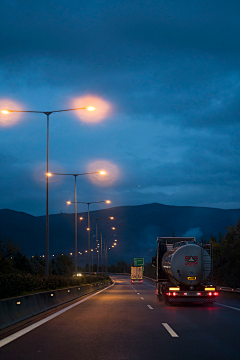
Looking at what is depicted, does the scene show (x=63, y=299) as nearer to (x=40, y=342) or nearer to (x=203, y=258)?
(x=203, y=258)

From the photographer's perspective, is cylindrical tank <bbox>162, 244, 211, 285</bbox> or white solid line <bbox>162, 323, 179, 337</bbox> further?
cylindrical tank <bbox>162, 244, 211, 285</bbox>

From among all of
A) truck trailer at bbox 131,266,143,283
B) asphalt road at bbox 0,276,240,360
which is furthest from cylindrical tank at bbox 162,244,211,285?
truck trailer at bbox 131,266,143,283

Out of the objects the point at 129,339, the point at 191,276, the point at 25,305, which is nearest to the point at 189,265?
the point at 191,276

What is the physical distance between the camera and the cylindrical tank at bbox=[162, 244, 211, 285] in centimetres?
2141

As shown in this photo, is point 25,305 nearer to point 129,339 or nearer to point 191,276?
point 129,339

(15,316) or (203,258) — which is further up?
(203,258)

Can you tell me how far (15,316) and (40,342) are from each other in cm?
364

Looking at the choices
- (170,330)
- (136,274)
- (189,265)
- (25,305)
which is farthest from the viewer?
(136,274)

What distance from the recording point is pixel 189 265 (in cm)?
2155

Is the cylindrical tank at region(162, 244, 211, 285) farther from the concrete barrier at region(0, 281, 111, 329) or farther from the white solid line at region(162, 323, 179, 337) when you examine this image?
the white solid line at region(162, 323, 179, 337)

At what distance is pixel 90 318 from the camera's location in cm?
1509

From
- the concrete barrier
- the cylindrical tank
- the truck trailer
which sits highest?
the cylindrical tank

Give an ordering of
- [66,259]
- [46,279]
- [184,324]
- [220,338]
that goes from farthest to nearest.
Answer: [66,259], [46,279], [184,324], [220,338]

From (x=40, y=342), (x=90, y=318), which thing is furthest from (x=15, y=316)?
(x=40, y=342)
